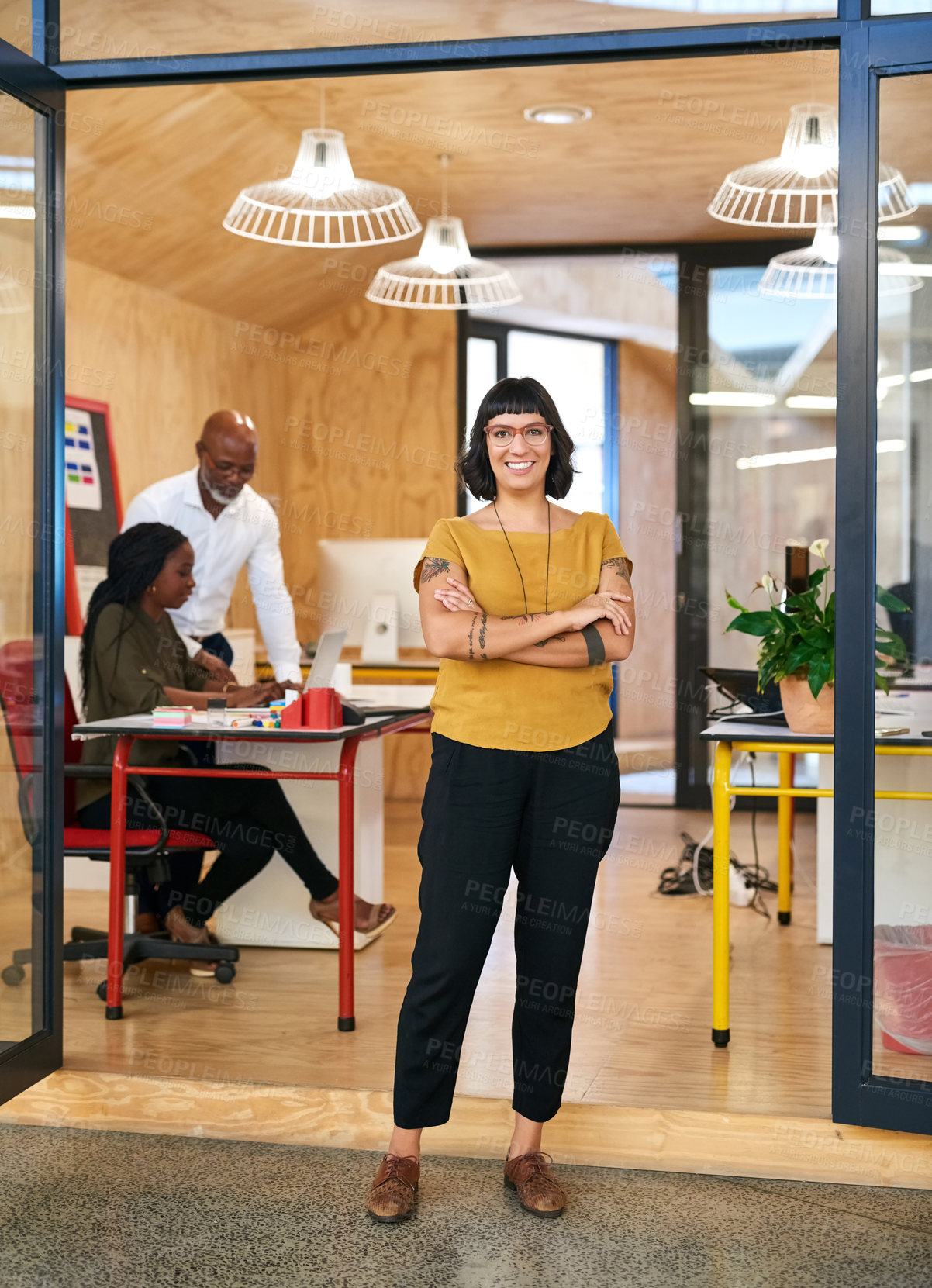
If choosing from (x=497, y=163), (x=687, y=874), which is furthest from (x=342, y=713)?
(x=497, y=163)

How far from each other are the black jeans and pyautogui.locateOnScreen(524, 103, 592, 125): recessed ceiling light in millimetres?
2794

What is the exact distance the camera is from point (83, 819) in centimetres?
387

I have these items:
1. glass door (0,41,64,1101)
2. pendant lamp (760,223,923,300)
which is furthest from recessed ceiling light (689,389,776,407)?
glass door (0,41,64,1101)

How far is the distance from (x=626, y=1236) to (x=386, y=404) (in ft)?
17.5

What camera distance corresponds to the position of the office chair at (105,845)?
10.0ft

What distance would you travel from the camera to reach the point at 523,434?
8.41 feet

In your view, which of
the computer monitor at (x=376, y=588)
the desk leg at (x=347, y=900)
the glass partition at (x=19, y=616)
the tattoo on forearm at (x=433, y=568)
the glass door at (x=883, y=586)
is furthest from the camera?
the computer monitor at (x=376, y=588)

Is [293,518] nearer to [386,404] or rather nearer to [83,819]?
[386,404]

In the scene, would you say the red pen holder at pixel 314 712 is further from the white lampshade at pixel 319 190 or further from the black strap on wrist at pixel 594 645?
the white lampshade at pixel 319 190

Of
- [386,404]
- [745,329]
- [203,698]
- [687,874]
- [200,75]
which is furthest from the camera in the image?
[386,404]

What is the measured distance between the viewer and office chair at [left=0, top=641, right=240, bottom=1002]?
3049 millimetres

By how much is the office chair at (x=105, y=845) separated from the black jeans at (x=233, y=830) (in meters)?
0.09

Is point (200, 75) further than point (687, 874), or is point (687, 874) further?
point (687, 874)

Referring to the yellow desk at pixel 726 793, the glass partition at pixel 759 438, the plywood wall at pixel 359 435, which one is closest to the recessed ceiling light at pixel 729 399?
the glass partition at pixel 759 438
